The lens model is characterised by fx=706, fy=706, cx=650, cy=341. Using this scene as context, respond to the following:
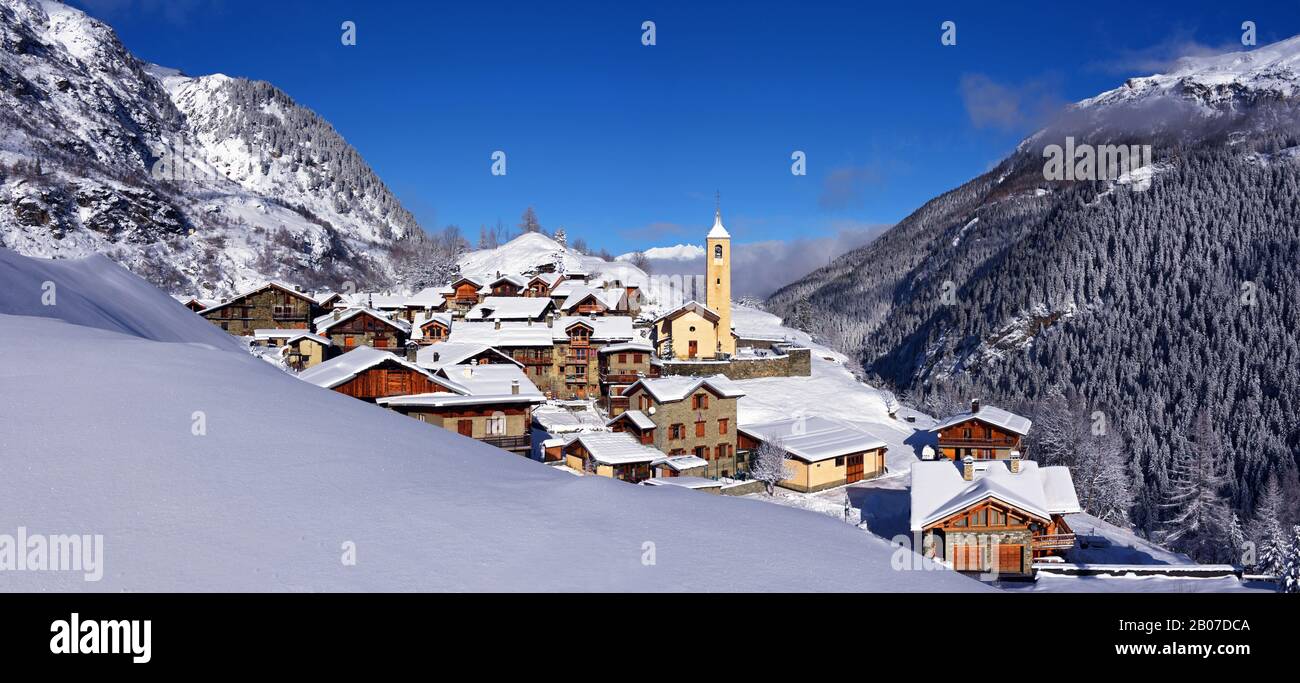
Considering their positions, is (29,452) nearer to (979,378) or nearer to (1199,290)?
(979,378)

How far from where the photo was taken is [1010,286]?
6216 inches

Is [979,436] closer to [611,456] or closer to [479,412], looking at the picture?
[611,456]

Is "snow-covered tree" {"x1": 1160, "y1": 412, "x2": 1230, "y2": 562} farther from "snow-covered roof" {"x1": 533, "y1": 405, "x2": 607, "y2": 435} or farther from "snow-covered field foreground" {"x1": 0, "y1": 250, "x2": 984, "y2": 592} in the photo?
"snow-covered field foreground" {"x1": 0, "y1": 250, "x2": 984, "y2": 592}

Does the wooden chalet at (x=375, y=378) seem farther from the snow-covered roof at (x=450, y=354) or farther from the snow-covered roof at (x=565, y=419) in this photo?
the snow-covered roof at (x=565, y=419)

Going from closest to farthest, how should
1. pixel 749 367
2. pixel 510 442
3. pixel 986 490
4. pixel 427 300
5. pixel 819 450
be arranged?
pixel 986 490
pixel 510 442
pixel 819 450
pixel 749 367
pixel 427 300

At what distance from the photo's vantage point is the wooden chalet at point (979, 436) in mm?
47094

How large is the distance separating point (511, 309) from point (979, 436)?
41.9 metres

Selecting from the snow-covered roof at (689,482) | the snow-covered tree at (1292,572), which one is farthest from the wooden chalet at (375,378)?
the snow-covered tree at (1292,572)

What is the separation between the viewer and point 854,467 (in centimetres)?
4381

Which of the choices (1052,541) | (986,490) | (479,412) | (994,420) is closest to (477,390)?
(479,412)

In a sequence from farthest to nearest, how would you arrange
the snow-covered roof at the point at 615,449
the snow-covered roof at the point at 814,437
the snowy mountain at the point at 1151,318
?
1. the snowy mountain at the point at 1151,318
2. the snow-covered roof at the point at 814,437
3. the snow-covered roof at the point at 615,449

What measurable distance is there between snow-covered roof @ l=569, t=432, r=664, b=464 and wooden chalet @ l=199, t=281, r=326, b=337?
39.1 metres

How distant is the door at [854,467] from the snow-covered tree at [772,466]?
442cm
